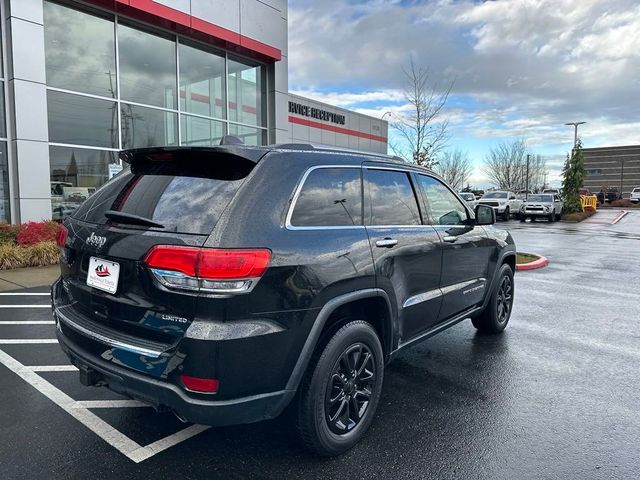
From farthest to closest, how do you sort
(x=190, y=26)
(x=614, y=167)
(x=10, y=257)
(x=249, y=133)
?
(x=614, y=167) → (x=249, y=133) → (x=190, y=26) → (x=10, y=257)

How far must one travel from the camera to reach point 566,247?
15125 millimetres

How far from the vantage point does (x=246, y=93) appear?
16531 mm

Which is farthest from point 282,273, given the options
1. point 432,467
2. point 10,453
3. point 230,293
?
point 10,453

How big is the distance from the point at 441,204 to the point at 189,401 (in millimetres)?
2878

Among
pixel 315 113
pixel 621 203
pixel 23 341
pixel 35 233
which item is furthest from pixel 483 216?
pixel 621 203

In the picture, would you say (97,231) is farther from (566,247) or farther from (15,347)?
(566,247)

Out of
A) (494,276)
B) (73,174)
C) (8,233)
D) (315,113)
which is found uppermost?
(315,113)

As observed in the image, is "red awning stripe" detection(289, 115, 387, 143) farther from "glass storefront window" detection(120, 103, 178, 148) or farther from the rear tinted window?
the rear tinted window

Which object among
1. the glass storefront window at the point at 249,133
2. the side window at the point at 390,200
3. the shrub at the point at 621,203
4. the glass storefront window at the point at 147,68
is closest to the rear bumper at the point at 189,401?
the side window at the point at 390,200

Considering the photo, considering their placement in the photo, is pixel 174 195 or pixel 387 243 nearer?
pixel 174 195

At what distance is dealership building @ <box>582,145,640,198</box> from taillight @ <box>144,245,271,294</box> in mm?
102023

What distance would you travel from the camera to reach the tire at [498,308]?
5269 mm

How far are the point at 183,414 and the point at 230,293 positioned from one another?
679 mm

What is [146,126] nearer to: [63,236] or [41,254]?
[41,254]
